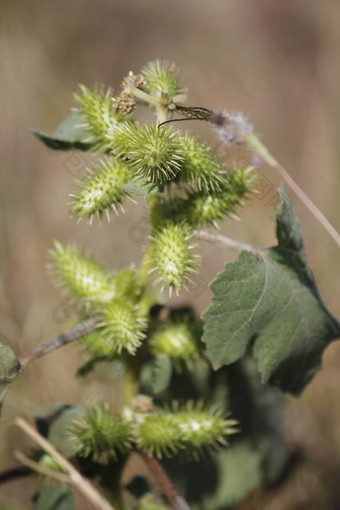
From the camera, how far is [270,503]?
8.10ft

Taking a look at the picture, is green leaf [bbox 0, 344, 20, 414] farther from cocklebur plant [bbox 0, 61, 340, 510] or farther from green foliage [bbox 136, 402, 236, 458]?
green foliage [bbox 136, 402, 236, 458]

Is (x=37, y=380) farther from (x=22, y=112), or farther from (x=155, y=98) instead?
(x=22, y=112)

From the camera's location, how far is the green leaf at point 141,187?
4.34 feet

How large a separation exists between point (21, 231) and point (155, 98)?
2.38 meters

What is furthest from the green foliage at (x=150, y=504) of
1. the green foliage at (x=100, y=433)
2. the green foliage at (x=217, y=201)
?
the green foliage at (x=217, y=201)

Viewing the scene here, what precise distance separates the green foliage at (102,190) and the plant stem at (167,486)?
2.27 ft

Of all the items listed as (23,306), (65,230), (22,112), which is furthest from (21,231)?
(22,112)

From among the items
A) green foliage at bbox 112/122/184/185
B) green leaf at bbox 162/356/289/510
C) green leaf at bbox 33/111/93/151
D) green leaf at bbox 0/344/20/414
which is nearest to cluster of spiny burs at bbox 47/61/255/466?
green foliage at bbox 112/122/184/185

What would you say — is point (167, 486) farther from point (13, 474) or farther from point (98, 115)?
point (98, 115)

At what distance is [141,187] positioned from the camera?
4.42 feet

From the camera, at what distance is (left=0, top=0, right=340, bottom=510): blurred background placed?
8.64 ft

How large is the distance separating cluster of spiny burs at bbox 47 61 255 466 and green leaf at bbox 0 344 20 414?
26cm

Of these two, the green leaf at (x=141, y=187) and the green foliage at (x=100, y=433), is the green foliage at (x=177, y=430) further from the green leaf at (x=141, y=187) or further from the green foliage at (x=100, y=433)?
the green leaf at (x=141, y=187)

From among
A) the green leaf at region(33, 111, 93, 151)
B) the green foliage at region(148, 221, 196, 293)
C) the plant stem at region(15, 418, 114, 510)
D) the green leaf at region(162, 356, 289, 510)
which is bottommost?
the green leaf at region(162, 356, 289, 510)
